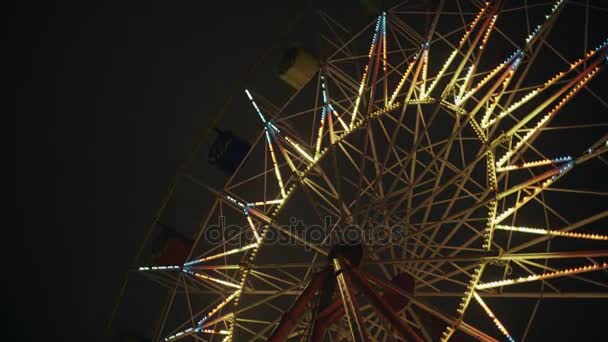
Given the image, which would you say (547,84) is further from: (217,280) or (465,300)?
(217,280)

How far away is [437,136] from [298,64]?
6316 millimetres

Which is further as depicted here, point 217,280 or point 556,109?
point 217,280

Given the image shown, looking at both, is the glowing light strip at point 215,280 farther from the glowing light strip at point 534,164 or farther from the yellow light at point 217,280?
the glowing light strip at point 534,164

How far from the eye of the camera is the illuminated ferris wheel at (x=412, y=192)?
10273 millimetres

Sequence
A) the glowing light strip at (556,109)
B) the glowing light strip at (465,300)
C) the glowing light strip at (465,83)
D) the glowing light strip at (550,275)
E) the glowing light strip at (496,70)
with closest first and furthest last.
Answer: the glowing light strip at (550,275) < the glowing light strip at (465,300) < the glowing light strip at (556,109) < the glowing light strip at (496,70) < the glowing light strip at (465,83)

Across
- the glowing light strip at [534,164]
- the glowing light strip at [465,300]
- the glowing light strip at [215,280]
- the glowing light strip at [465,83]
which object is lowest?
the glowing light strip at [215,280]

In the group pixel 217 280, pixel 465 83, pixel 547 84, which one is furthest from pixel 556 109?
pixel 217 280

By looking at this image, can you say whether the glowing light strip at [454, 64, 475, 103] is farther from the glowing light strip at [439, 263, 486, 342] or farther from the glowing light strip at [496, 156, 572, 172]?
the glowing light strip at [439, 263, 486, 342]

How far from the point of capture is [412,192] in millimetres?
13703

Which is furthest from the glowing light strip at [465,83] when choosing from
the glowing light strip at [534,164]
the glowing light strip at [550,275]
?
the glowing light strip at [550,275]

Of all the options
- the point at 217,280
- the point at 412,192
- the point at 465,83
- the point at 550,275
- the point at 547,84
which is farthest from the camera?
the point at 412,192

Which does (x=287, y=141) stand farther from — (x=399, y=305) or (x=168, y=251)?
(x=399, y=305)

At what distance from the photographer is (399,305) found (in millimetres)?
10852

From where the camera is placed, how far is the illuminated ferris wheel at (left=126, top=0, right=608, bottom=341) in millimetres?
10273
